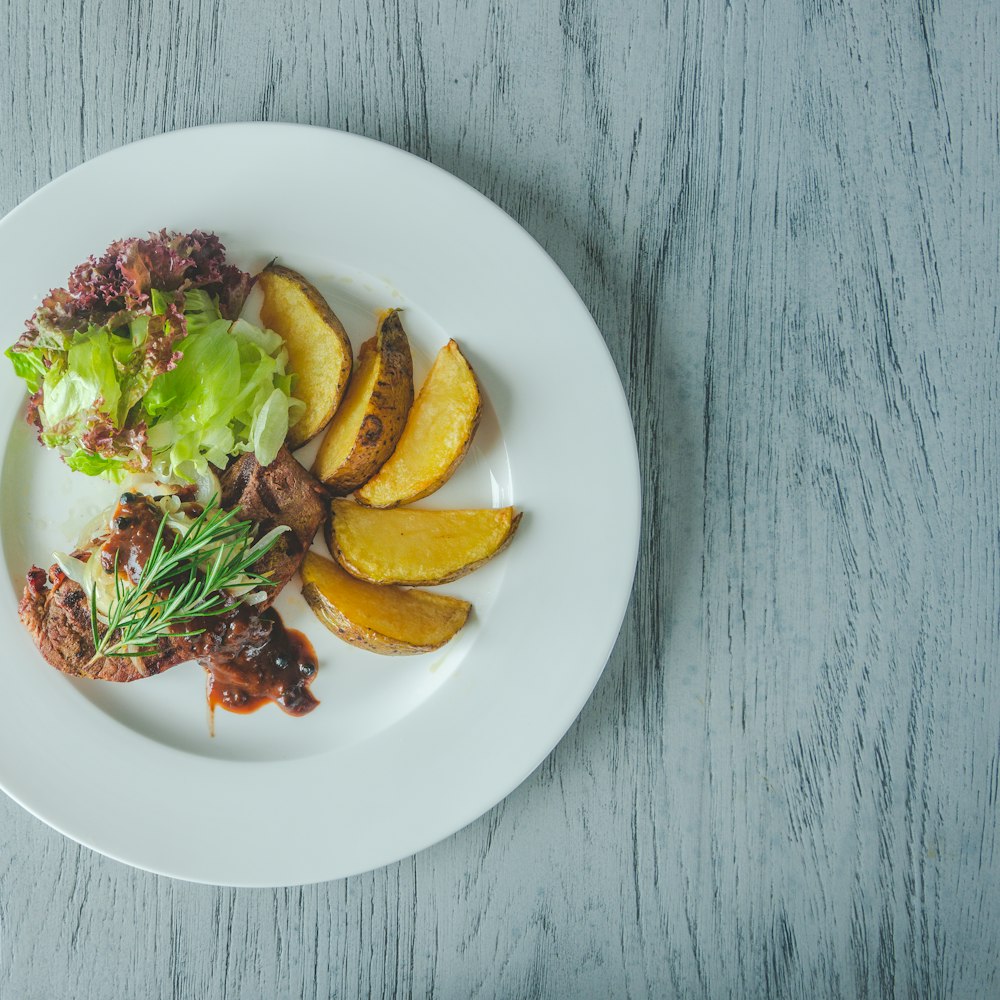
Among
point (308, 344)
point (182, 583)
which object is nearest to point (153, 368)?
point (308, 344)

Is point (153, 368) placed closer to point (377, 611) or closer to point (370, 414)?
point (370, 414)

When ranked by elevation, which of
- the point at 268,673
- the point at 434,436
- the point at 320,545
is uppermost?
the point at 434,436

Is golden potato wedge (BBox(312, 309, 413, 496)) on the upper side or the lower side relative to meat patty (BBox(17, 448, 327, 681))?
upper

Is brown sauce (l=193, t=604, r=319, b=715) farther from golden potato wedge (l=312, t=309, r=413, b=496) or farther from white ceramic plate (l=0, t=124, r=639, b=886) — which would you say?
golden potato wedge (l=312, t=309, r=413, b=496)

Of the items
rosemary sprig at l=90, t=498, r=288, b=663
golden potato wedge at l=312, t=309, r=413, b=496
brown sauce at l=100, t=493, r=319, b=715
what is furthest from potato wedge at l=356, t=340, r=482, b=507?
brown sauce at l=100, t=493, r=319, b=715

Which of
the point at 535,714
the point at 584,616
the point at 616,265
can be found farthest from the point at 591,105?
the point at 535,714
